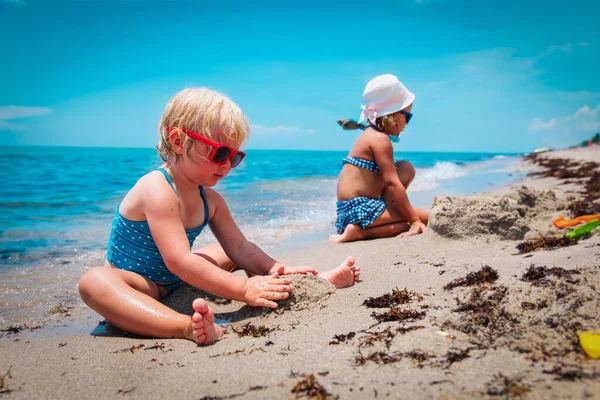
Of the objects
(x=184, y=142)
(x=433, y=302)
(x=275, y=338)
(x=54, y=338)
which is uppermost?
(x=184, y=142)

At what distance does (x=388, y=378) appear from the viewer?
1554 millimetres

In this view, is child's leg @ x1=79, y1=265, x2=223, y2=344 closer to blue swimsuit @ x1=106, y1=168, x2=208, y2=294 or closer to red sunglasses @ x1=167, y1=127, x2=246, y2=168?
blue swimsuit @ x1=106, y1=168, x2=208, y2=294

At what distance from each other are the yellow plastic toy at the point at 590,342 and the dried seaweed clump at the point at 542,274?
53cm

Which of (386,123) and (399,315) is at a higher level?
(386,123)

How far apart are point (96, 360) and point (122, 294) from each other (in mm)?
437


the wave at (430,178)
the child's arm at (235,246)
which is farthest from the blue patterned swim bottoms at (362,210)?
the wave at (430,178)

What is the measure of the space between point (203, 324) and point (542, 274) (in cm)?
173

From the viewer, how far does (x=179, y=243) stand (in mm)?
2473

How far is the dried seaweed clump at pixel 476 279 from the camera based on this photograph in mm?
2361

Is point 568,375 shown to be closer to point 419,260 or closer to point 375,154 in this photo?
point 419,260

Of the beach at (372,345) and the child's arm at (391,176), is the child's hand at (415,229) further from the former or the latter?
the beach at (372,345)

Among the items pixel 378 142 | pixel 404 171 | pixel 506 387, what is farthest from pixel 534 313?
pixel 404 171

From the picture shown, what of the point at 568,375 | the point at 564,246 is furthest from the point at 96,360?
the point at 564,246

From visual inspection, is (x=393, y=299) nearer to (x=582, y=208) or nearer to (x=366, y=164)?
(x=366, y=164)
